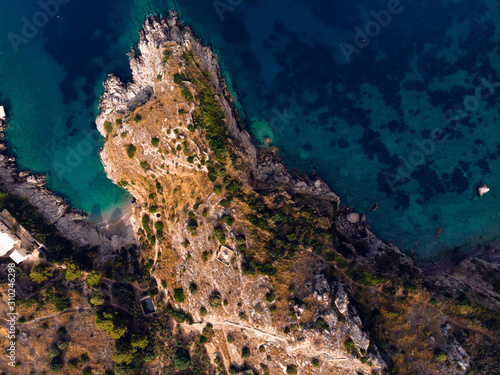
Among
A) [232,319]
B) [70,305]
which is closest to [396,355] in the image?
[232,319]

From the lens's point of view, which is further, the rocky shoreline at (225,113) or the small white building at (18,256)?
the rocky shoreline at (225,113)

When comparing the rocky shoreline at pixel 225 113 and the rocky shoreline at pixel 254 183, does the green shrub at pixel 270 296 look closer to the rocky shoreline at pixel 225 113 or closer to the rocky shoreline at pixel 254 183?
the rocky shoreline at pixel 254 183

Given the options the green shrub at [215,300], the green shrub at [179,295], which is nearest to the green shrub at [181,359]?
the green shrub at [179,295]

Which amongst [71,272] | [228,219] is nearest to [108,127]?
[71,272]

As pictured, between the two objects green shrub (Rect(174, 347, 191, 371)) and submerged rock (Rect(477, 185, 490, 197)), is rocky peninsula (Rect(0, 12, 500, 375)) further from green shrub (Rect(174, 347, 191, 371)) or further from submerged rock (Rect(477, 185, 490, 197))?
submerged rock (Rect(477, 185, 490, 197))

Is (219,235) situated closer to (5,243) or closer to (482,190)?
(5,243)

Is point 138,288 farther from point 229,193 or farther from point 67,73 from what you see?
point 67,73
